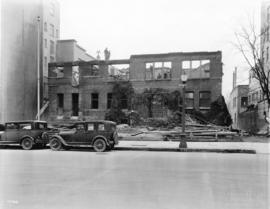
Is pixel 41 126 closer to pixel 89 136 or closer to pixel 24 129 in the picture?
pixel 24 129

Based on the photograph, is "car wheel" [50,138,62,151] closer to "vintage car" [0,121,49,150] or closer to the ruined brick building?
"vintage car" [0,121,49,150]

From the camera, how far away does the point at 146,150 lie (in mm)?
15609

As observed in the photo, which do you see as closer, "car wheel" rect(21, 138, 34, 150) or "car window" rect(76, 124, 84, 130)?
"car window" rect(76, 124, 84, 130)

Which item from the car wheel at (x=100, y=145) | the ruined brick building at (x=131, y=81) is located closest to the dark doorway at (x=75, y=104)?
the ruined brick building at (x=131, y=81)

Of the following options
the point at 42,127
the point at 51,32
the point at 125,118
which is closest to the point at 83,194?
the point at 42,127

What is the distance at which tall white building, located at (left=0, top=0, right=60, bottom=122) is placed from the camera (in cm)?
3050

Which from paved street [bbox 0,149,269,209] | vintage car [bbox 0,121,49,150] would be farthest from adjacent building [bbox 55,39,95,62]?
paved street [bbox 0,149,269,209]

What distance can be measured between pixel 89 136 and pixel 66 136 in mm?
1437

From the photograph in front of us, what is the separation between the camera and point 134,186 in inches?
268

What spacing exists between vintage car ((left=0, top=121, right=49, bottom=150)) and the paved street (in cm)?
658

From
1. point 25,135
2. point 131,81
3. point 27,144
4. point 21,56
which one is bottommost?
point 27,144

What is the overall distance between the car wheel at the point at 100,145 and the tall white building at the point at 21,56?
19562mm

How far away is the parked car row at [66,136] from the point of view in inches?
594

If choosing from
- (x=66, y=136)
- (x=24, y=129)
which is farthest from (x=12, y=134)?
(x=66, y=136)
